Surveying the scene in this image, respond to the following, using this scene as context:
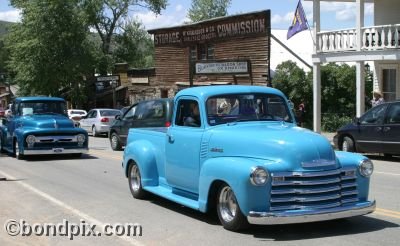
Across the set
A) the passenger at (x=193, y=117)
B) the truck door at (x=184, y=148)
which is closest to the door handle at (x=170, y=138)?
the truck door at (x=184, y=148)

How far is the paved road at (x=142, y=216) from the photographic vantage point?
7047 mm

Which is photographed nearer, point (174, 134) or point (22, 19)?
point (174, 134)

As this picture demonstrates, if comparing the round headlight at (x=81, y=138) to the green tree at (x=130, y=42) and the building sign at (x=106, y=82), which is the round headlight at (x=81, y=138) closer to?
the building sign at (x=106, y=82)

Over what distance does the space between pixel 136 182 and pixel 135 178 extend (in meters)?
0.09

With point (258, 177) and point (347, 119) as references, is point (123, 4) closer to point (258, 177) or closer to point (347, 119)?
point (347, 119)

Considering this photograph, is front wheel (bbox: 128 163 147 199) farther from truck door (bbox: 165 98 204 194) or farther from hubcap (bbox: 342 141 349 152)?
hubcap (bbox: 342 141 349 152)

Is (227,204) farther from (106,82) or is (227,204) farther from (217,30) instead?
(106,82)

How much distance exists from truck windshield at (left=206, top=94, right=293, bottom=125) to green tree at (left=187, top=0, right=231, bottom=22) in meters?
74.3

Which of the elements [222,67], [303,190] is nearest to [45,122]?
[303,190]

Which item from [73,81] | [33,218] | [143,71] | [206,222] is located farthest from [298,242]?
[73,81]

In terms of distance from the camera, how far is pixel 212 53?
3394cm

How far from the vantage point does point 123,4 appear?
59000 millimetres

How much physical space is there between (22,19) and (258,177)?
45.7 metres

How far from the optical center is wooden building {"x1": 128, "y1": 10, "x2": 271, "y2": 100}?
29.9m
